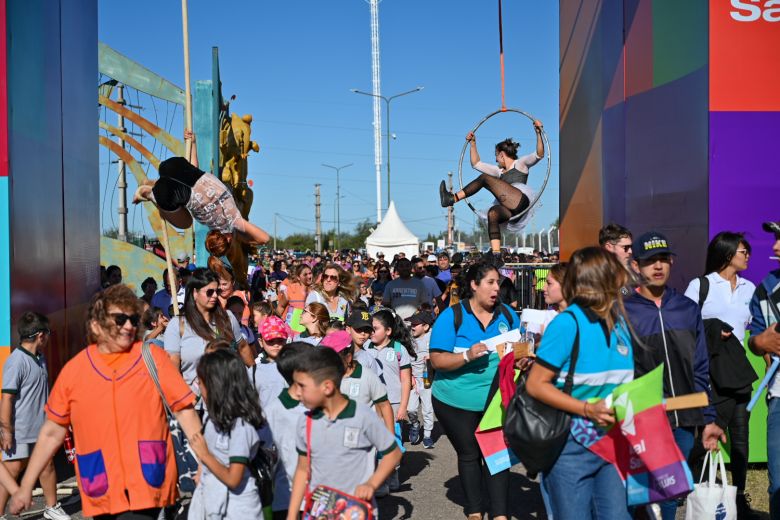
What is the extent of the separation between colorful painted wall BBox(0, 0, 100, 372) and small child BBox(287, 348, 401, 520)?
3.99 meters

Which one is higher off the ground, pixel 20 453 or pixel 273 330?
pixel 273 330

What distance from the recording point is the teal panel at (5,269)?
6969mm

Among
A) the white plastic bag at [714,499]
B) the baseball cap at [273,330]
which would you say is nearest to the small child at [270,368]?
the baseball cap at [273,330]

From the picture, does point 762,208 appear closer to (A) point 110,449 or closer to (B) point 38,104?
(A) point 110,449

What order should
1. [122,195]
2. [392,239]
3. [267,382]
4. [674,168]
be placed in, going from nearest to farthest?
[267,382]
[674,168]
[122,195]
[392,239]

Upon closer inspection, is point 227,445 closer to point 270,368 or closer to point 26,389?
point 270,368

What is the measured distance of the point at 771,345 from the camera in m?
4.70

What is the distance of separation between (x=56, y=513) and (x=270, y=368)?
2.25 meters

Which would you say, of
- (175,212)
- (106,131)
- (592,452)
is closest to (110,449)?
(592,452)

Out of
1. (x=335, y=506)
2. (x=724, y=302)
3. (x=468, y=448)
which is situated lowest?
(x=468, y=448)

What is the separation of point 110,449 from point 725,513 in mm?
3218

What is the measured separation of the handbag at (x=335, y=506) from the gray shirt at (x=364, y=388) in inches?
53.9

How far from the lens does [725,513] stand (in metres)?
4.65

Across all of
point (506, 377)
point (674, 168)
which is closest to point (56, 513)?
point (506, 377)
